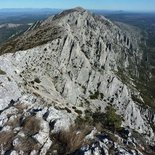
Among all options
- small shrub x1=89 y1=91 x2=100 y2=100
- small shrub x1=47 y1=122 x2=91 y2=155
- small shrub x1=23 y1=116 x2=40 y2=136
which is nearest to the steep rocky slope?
small shrub x1=23 y1=116 x2=40 y2=136

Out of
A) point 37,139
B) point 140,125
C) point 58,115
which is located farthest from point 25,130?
point 140,125

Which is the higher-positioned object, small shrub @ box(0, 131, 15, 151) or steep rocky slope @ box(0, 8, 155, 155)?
small shrub @ box(0, 131, 15, 151)

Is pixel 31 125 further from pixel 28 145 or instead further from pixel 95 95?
pixel 95 95

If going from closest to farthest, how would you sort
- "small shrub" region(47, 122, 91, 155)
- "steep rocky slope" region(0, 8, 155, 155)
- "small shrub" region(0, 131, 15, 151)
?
"small shrub" region(47, 122, 91, 155), "small shrub" region(0, 131, 15, 151), "steep rocky slope" region(0, 8, 155, 155)

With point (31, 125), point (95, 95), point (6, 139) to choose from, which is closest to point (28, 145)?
point (6, 139)

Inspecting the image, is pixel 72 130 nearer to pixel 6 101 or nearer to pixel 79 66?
pixel 6 101

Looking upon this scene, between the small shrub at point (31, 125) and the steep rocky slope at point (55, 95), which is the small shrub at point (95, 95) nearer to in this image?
the steep rocky slope at point (55, 95)

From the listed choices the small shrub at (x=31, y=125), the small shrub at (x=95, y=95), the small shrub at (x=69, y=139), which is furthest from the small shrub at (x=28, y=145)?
the small shrub at (x=95, y=95)

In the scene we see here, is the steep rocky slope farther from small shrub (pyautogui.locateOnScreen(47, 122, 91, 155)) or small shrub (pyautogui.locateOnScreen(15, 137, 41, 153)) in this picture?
small shrub (pyautogui.locateOnScreen(47, 122, 91, 155))
